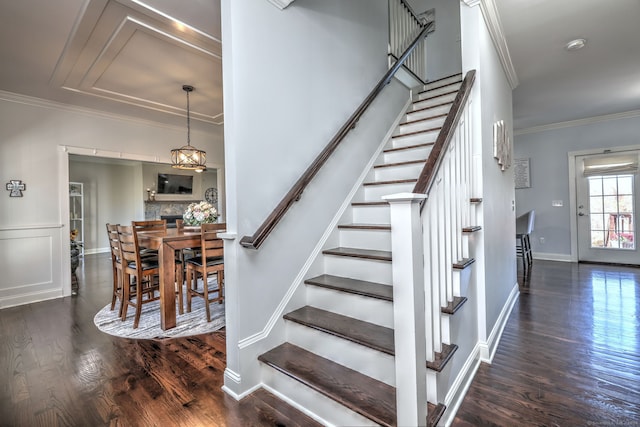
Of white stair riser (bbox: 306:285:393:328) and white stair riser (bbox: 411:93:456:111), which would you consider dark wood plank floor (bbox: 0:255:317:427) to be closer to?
white stair riser (bbox: 306:285:393:328)

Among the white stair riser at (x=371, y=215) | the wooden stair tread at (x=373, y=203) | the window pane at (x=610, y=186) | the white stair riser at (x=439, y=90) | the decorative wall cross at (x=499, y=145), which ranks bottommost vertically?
the white stair riser at (x=371, y=215)

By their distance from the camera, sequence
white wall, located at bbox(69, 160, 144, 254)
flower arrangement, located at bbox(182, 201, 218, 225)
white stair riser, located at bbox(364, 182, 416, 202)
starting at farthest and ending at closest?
white wall, located at bbox(69, 160, 144, 254) < flower arrangement, located at bbox(182, 201, 218, 225) < white stair riser, located at bbox(364, 182, 416, 202)

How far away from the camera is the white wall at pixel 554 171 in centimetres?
517

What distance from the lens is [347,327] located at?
1.71 metres

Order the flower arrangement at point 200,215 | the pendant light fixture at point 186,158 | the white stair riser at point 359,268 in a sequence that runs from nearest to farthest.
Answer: the white stair riser at point 359,268, the flower arrangement at point 200,215, the pendant light fixture at point 186,158

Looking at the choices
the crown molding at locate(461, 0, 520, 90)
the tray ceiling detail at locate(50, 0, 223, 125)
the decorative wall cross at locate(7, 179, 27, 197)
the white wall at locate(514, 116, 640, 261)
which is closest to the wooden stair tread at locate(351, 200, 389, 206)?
the crown molding at locate(461, 0, 520, 90)

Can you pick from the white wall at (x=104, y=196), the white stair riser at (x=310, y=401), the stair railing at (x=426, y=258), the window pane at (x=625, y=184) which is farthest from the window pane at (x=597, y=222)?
the white wall at (x=104, y=196)

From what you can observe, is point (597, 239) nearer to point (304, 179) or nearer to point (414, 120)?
point (414, 120)

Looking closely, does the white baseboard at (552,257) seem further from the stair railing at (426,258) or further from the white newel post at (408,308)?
the white newel post at (408,308)

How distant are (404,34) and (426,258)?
3.68 meters

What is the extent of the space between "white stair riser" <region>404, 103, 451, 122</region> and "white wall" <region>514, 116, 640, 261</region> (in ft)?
12.4

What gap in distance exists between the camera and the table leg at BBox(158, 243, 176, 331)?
2.62 meters

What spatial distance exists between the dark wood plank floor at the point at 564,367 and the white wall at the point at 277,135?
1272 millimetres

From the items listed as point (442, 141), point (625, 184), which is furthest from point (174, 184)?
point (625, 184)
